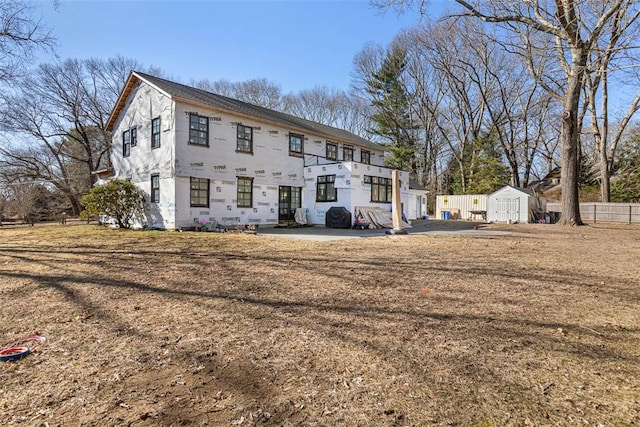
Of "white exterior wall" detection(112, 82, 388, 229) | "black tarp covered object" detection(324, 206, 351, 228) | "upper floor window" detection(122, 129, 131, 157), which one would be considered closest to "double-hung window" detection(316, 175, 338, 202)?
"white exterior wall" detection(112, 82, 388, 229)

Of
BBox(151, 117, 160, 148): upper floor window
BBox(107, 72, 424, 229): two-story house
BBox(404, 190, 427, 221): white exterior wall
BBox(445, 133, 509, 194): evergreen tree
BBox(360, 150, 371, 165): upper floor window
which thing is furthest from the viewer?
BBox(445, 133, 509, 194): evergreen tree

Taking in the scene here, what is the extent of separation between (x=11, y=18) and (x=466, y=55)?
27.3m

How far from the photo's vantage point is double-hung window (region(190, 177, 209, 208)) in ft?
46.5

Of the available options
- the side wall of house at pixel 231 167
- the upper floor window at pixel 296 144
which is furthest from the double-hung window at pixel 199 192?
the upper floor window at pixel 296 144

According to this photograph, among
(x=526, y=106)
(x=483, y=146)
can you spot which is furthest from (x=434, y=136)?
(x=526, y=106)

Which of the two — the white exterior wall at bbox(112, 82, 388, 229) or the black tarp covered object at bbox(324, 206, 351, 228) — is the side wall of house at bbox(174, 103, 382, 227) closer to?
the white exterior wall at bbox(112, 82, 388, 229)

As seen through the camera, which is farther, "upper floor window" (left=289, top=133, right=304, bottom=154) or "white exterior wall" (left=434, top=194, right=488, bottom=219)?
"white exterior wall" (left=434, top=194, right=488, bottom=219)

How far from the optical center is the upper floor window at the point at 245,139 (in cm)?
1591

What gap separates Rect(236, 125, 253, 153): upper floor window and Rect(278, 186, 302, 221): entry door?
268cm

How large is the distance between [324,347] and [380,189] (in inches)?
638

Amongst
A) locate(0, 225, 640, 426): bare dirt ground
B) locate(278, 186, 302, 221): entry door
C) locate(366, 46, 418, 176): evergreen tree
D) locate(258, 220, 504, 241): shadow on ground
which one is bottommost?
locate(0, 225, 640, 426): bare dirt ground

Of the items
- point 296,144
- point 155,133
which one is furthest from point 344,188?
point 155,133

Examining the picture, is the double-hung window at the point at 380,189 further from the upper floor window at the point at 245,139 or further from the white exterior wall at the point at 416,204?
the white exterior wall at the point at 416,204

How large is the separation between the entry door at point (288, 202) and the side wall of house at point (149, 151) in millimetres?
5602
